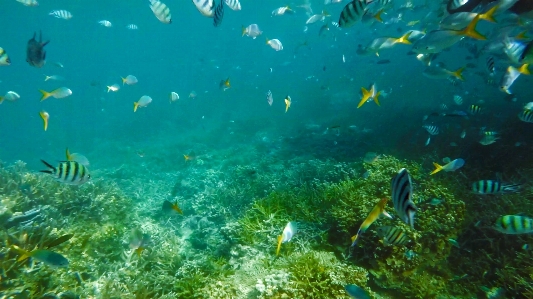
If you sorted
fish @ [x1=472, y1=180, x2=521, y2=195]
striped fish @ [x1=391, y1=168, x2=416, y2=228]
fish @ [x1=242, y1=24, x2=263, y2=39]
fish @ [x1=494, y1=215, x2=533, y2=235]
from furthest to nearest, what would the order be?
fish @ [x1=242, y1=24, x2=263, y2=39] < fish @ [x1=472, y1=180, x2=521, y2=195] < fish @ [x1=494, y1=215, x2=533, y2=235] < striped fish @ [x1=391, y1=168, x2=416, y2=228]

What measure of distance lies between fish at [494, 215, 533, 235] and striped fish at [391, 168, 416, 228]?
7.54 feet

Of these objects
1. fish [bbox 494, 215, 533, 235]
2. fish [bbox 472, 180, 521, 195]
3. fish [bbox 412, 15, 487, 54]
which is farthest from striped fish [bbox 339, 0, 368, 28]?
fish [bbox 494, 215, 533, 235]

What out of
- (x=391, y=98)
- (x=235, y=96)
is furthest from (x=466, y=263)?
(x=235, y=96)

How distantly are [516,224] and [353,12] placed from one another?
14.7ft

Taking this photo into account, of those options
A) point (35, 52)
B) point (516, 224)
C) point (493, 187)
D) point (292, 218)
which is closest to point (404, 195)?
point (516, 224)

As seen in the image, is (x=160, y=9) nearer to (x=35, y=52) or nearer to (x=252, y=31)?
(x=35, y=52)

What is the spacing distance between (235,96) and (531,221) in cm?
3528

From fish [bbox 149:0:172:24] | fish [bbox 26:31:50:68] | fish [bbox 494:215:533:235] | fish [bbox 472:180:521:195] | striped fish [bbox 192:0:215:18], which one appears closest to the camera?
fish [bbox 494:215:533:235]

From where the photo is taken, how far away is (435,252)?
545 cm

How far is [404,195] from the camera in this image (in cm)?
235

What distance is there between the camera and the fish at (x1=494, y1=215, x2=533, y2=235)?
3.57 meters

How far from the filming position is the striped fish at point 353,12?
545 centimetres

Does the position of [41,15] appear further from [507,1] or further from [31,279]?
[507,1]

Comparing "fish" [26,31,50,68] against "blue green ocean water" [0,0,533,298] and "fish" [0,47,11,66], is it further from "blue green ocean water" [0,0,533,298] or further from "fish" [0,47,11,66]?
"blue green ocean water" [0,0,533,298]
